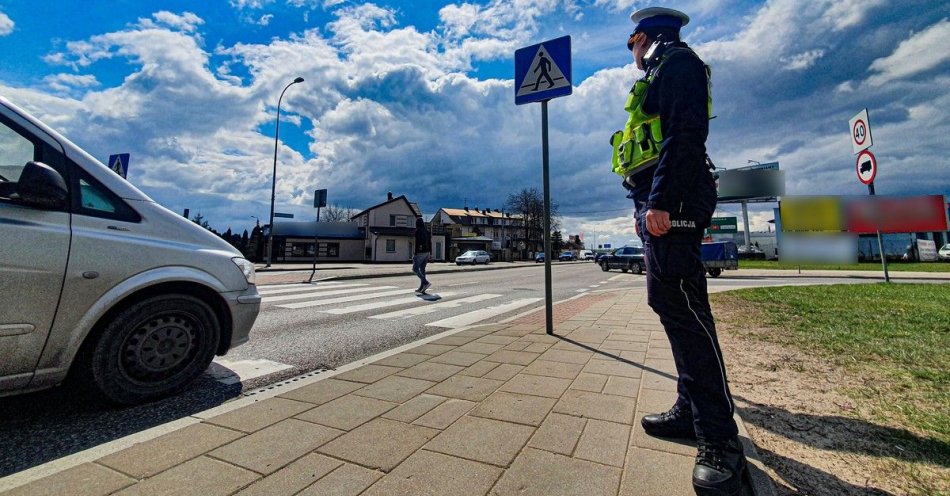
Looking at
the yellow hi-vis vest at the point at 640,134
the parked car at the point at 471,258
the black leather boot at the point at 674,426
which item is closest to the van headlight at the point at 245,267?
the yellow hi-vis vest at the point at 640,134

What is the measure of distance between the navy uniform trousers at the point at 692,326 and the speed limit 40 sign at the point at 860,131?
9.83m

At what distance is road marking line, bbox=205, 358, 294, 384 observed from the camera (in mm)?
3148

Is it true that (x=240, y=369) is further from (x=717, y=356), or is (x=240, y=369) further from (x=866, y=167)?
(x=866, y=167)

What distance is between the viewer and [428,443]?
1.95 m

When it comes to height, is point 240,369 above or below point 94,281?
below

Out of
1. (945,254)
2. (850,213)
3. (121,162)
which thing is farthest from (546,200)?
(945,254)

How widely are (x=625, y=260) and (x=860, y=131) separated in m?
15.7

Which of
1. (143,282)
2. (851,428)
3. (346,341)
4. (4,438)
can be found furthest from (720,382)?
(346,341)

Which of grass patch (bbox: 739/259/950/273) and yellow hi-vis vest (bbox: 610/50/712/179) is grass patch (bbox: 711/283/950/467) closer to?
yellow hi-vis vest (bbox: 610/50/712/179)

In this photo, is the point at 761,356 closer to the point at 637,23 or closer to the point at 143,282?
the point at 637,23

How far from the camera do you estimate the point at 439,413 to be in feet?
7.63

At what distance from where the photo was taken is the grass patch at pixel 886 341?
2139mm

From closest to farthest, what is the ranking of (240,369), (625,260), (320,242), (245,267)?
A: 1. (245,267)
2. (240,369)
3. (625,260)
4. (320,242)

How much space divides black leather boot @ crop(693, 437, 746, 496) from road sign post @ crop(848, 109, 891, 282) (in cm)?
1019
